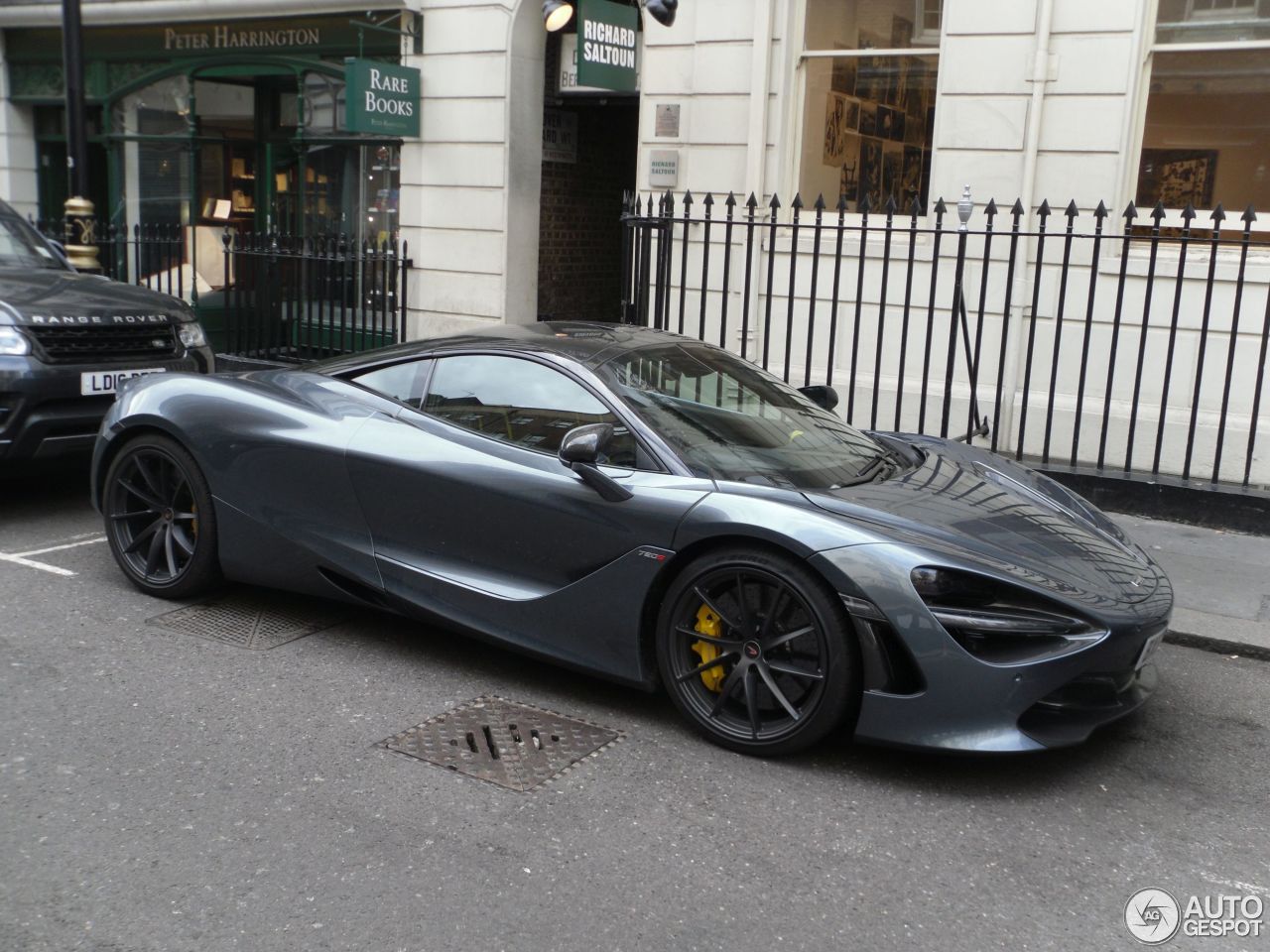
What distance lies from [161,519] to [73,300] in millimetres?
2373

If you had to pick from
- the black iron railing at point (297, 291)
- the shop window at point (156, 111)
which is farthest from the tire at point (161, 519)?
the shop window at point (156, 111)

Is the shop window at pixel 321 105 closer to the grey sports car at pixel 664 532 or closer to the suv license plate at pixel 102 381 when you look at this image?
the suv license plate at pixel 102 381

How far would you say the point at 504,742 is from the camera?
450 cm

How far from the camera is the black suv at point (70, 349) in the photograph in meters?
7.02

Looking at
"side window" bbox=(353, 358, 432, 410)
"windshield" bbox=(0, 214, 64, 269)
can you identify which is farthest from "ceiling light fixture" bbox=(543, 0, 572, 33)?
"side window" bbox=(353, 358, 432, 410)

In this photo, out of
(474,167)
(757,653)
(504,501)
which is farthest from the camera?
(474,167)

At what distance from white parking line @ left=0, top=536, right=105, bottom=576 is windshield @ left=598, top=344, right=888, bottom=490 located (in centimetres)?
329

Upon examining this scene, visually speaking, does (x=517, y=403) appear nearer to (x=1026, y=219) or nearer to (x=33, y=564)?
(x=33, y=564)

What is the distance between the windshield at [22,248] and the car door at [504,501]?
14.3ft

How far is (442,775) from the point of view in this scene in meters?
4.20

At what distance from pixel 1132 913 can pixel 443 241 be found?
10.6 meters

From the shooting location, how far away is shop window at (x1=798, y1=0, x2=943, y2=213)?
10.3 meters

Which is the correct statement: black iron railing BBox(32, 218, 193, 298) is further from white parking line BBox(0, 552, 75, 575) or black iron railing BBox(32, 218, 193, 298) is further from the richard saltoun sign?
white parking line BBox(0, 552, 75, 575)

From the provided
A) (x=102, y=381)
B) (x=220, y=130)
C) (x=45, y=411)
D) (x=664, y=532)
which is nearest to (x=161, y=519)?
(x=45, y=411)
